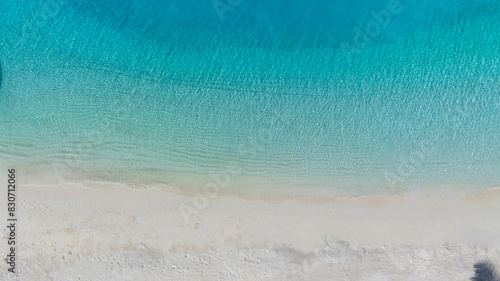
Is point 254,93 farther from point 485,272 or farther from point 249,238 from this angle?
point 485,272

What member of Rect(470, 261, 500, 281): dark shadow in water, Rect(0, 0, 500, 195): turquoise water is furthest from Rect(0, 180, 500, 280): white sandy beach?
Rect(0, 0, 500, 195): turquoise water

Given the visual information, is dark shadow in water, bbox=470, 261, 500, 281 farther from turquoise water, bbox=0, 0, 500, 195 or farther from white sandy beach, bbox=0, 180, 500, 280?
turquoise water, bbox=0, 0, 500, 195

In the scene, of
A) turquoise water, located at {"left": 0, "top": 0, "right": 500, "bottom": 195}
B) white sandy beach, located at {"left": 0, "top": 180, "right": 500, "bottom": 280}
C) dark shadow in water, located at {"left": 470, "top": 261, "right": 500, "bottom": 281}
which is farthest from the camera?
turquoise water, located at {"left": 0, "top": 0, "right": 500, "bottom": 195}

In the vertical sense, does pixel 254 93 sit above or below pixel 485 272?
above

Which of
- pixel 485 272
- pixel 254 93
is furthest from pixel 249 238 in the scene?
pixel 485 272

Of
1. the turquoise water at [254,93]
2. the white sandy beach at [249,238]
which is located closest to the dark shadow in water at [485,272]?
the white sandy beach at [249,238]

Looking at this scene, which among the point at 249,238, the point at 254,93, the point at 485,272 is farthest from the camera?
the point at 254,93

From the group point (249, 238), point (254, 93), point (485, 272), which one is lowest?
point (485, 272)
